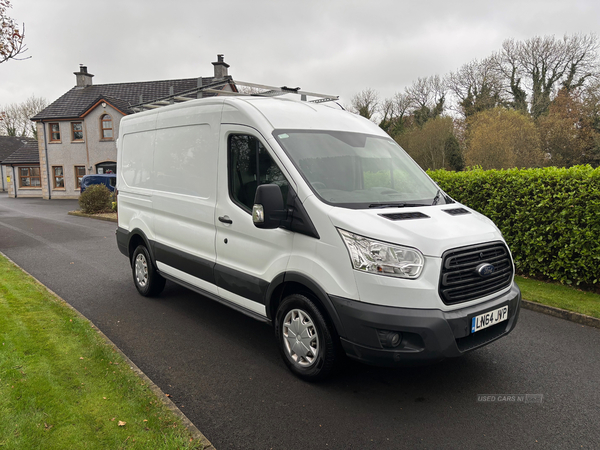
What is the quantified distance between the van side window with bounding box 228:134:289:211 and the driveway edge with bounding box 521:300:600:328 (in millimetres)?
4259

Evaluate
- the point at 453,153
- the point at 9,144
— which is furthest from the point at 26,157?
the point at 453,153

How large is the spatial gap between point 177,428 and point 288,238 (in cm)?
170

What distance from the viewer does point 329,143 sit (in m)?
4.23

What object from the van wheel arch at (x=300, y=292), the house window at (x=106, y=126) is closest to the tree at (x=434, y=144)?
the house window at (x=106, y=126)

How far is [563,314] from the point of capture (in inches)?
222

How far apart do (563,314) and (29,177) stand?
48.0 m

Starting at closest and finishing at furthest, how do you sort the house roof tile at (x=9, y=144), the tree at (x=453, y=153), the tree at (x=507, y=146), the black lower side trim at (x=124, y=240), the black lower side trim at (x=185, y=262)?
the black lower side trim at (x=185, y=262) < the black lower side trim at (x=124, y=240) < the tree at (x=507, y=146) < the tree at (x=453, y=153) < the house roof tile at (x=9, y=144)

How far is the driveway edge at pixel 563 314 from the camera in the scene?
17.6ft

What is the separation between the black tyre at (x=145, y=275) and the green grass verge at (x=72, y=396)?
1244mm

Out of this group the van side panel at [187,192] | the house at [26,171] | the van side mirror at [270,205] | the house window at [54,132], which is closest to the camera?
the van side mirror at [270,205]

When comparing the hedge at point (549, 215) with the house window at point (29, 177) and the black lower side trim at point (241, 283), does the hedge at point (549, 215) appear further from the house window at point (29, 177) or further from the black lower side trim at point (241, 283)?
the house window at point (29, 177)

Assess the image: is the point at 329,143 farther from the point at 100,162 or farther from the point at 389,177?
the point at 100,162

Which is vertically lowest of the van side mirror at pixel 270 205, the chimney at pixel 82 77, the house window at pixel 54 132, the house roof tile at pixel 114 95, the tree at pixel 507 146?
the van side mirror at pixel 270 205

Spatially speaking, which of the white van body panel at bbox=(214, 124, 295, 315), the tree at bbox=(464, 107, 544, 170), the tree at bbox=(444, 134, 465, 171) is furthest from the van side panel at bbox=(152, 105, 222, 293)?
the tree at bbox=(444, 134, 465, 171)
